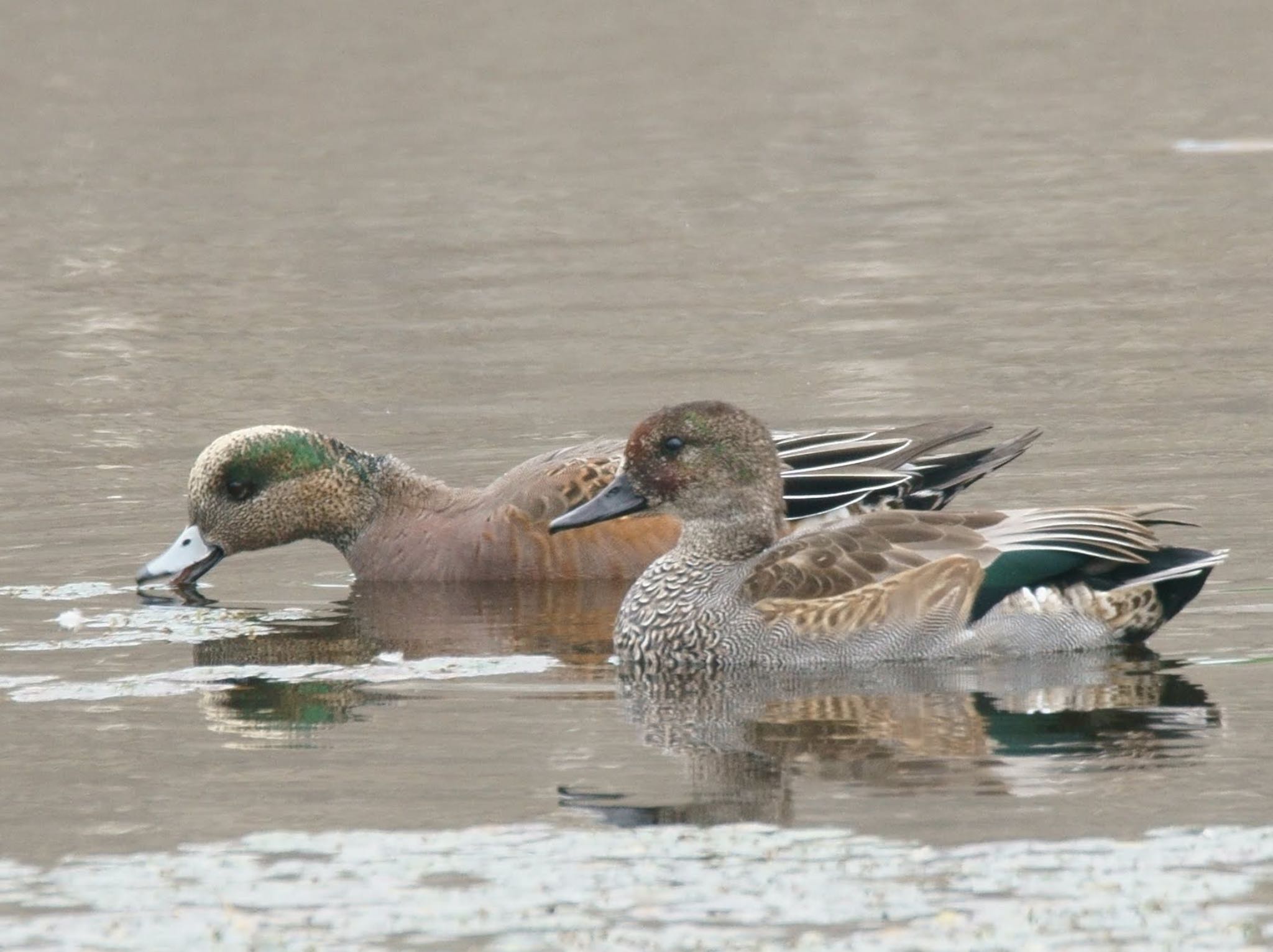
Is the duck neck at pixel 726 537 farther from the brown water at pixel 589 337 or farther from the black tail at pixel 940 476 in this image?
the black tail at pixel 940 476

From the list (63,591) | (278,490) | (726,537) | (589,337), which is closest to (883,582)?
(726,537)

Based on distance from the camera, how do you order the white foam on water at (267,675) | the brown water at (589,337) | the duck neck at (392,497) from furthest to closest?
1. the duck neck at (392,497)
2. the white foam on water at (267,675)
3. the brown water at (589,337)

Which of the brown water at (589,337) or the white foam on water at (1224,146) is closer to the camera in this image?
the brown water at (589,337)

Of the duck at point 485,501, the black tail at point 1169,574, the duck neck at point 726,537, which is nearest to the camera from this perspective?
the black tail at point 1169,574

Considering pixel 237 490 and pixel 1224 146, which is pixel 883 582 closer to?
pixel 237 490

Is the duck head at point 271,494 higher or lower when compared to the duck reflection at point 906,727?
higher

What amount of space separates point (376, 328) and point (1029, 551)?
8.91 meters

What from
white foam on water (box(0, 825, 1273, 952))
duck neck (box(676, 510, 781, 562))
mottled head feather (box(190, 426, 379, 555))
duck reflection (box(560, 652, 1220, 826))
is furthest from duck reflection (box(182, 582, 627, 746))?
white foam on water (box(0, 825, 1273, 952))

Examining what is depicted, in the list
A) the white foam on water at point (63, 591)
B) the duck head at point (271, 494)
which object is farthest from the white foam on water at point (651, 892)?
the duck head at point (271, 494)

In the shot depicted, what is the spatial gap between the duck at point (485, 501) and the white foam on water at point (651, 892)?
165 inches

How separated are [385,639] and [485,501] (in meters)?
1.46

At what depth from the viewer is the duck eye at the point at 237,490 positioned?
445 inches

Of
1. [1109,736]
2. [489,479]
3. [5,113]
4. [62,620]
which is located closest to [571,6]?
[5,113]

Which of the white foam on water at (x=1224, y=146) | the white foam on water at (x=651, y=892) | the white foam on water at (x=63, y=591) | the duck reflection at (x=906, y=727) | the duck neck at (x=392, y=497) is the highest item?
the white foam on water at (x=1224, y=146)
